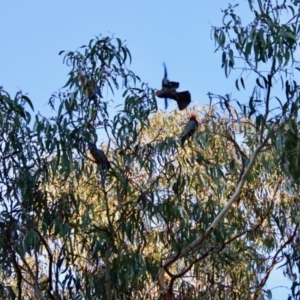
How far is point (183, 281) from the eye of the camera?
13.2ft

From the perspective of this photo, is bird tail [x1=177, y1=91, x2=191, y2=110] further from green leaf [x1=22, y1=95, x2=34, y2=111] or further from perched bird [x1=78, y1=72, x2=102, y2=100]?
green leaf [x1=22, y1=95, x2=34, y2=111]

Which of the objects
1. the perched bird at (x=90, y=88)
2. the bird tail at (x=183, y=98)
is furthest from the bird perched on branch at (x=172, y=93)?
the perched bird at (x=90, y=88)

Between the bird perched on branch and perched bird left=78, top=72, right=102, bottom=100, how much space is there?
0.30 meters

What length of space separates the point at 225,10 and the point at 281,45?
1.12ft

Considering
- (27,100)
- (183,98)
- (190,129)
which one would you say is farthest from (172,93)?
(27,100)

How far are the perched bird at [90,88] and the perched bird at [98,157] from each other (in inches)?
9.5

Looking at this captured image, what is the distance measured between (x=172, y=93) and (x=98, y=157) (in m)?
0.48

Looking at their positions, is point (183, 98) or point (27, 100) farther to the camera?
point (183, 98)

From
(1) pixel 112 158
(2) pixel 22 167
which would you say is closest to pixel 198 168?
(1) pixel 112 158

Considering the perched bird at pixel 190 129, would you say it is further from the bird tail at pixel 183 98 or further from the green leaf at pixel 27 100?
the green leaf at pixel 27 100

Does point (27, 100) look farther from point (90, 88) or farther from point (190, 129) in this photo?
point (190, 129)

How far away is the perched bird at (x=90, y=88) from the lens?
3.49 metres

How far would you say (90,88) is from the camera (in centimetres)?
350

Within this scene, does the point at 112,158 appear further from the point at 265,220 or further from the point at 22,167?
the point at 265,220
